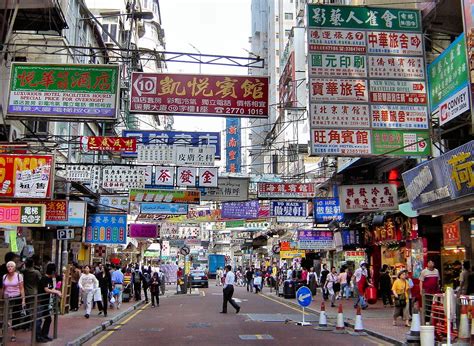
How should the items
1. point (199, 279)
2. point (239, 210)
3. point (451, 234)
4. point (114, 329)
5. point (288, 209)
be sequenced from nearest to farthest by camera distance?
point (114, 329) < point (451, 234) < point (288, 209) < point (239, 210) < point (199, 279)

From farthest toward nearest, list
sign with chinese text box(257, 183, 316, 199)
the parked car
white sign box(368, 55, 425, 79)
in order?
the parked car, sign with chinese text box(257, 183, 316, 199), white sign box(368, 55, 425, 79)

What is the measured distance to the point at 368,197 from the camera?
58.6 feet

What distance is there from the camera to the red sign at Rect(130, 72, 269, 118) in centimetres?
1227

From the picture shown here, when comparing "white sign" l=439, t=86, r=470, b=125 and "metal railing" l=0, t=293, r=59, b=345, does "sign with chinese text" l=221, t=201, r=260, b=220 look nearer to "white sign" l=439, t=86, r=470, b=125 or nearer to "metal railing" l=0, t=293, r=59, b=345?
"metal railing" l=0, t=293, r=59, b=345

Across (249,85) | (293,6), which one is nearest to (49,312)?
(249,85)

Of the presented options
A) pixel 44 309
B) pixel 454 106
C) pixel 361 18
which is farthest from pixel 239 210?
pixel 454 106

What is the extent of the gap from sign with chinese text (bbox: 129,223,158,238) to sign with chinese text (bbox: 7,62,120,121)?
20941 mm

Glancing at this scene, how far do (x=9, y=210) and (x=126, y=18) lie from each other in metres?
32.9

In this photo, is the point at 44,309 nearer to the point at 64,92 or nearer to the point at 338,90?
the point at 64,92

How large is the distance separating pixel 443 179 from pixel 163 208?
15873mm

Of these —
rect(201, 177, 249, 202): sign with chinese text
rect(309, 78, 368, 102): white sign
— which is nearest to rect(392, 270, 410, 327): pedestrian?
rect(309, 78, 368, 102): white sign

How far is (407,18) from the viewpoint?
44.4 feet

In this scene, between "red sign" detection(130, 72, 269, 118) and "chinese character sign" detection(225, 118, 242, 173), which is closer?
"red sign" detection(130, 72, 269, 118)


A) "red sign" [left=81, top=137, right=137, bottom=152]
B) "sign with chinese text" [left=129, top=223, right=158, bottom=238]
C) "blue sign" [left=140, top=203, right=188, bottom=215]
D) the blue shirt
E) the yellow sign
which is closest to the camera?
"red sign" [left=81, top=137, right=137, bottom=152]
